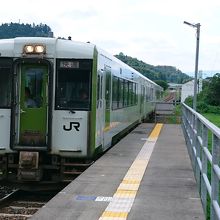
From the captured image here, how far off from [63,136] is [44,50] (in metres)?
1.64

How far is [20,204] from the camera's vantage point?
1003cm

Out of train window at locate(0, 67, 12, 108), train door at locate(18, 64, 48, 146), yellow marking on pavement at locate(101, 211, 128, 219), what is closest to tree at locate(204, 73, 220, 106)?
train door at locate(18, 64, 48, 146)

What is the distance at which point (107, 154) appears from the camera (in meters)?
12.2

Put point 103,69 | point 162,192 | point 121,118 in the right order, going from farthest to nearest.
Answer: point 121,118, point 103,69, point 162,192

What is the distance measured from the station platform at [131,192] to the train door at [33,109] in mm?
1254

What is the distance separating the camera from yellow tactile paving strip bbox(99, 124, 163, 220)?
6571mm

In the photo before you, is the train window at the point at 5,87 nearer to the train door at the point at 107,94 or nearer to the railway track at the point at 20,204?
the railway track at the point at 20,204

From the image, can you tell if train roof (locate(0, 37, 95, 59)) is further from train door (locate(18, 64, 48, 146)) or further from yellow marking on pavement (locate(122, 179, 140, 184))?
yellow marking on pavement (locate(122, 179, 140, 184))

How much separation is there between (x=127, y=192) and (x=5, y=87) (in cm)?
395

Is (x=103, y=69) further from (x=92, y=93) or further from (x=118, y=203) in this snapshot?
(x=118, y=203)

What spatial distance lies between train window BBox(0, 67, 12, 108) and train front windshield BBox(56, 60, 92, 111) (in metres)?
0.90

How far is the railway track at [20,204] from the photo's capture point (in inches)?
344

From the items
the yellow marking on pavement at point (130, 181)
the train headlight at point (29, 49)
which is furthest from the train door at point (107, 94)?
the yellow marking on pavement at point (130, 181)

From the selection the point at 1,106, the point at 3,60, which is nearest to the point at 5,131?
the point at 1,106
